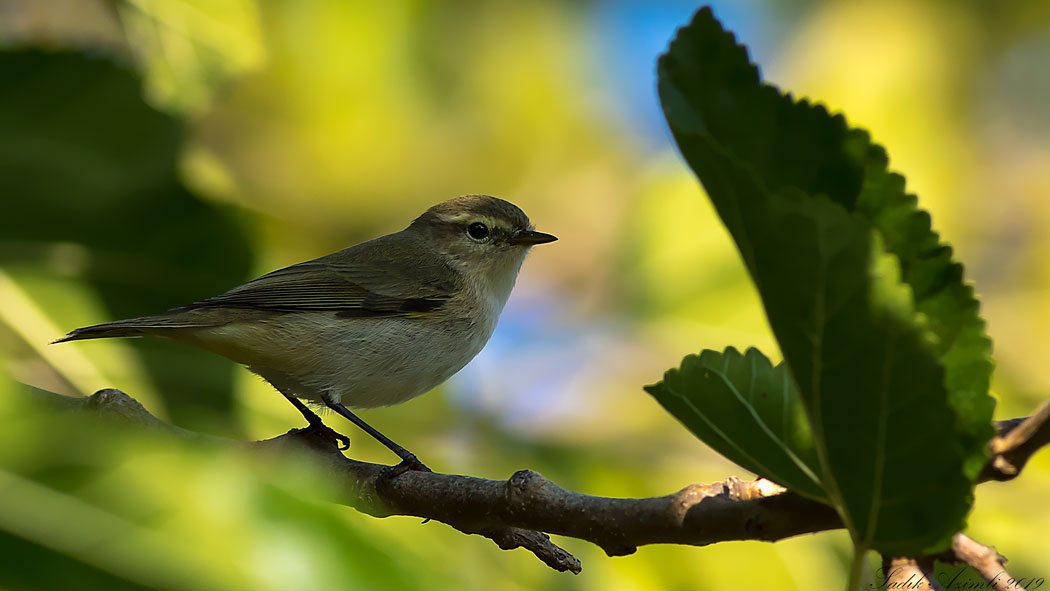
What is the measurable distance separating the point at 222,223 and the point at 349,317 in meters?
0.75

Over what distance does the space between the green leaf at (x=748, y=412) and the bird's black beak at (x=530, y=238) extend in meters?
2.87

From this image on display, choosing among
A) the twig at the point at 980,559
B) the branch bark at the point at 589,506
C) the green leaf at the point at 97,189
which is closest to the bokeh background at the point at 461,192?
the green leaf at the point at 97,189

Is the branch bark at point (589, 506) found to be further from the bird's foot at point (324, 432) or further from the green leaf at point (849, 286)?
the bird's foot at point (324, 432)

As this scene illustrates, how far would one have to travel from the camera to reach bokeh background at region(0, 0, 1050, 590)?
310cm

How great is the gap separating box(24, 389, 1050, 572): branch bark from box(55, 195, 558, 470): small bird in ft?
2.85

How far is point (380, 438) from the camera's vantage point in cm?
317

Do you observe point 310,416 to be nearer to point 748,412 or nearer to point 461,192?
point 461,192

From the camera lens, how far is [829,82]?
430 cm

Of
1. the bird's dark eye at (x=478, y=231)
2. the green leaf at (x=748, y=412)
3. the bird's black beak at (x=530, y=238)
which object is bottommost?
the green leaf at (x=748, y=412)

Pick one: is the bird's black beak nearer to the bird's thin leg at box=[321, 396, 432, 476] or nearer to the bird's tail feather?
the bird's thin leg at box=[321, 396, 432, 476]

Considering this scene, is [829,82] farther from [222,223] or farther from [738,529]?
[738,529]

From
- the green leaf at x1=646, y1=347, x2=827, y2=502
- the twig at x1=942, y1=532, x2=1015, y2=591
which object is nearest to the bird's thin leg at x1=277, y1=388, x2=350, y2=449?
the green leaf at x1=646, y1=347, x2=827, y2=502

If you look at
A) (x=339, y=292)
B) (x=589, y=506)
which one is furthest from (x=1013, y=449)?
(x=339, y=292)

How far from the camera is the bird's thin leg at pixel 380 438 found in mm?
2695
